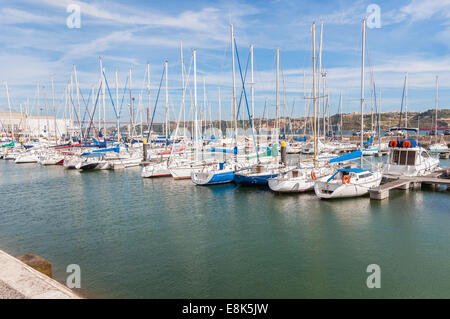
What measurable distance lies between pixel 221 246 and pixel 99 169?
114ft

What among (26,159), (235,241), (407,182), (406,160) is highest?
(406,160)

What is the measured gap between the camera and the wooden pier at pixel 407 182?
24.2 metres

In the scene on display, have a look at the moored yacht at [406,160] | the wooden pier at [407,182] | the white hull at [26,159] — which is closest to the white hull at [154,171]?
the wooden pier at [407,182]

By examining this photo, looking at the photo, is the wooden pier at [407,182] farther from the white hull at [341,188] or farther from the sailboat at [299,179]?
the sailboat at [299,179]

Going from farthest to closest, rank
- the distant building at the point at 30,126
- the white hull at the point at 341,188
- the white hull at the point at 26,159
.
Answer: the distant building at the point at 30,126 < the white hull at the point at 26,159 < the white hull at the point at 341,188

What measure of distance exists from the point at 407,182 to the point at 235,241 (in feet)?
60.9

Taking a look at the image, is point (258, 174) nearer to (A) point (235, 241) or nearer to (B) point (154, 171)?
(B) point (154, 171)

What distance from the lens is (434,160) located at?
106 ft

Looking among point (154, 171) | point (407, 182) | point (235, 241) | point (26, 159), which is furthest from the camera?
point (26, 159)

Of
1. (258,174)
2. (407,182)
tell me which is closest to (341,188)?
(407,182)

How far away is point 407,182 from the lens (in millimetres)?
27656

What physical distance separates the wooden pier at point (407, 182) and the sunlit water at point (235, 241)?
64cm

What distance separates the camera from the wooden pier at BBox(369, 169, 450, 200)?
24.2 m
